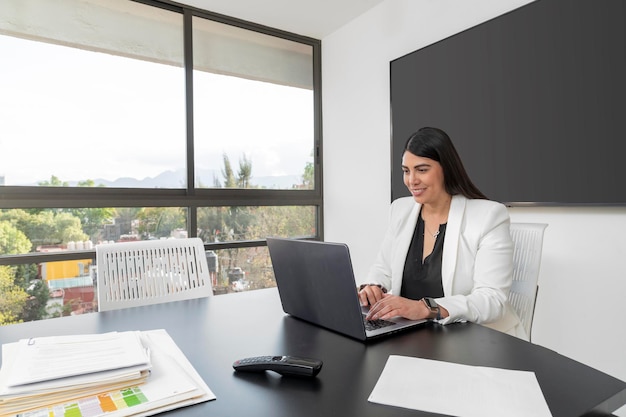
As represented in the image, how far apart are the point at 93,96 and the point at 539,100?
2.71 meters

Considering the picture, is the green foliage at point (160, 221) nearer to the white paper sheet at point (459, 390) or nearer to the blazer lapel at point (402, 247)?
the blazer lapel at point (402, 247)

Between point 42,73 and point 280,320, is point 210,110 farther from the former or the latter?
point 280,320

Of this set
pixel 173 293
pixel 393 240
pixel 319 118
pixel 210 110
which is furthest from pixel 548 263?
pixel 210 110

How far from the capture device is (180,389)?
78 cm

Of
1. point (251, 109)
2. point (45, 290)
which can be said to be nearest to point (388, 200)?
point (251, 109)

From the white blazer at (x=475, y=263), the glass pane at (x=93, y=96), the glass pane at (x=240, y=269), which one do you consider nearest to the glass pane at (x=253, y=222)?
the glass pane at (x=240, y=269)

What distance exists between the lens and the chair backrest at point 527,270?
1.55 metres

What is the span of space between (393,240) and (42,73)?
96.3 inches

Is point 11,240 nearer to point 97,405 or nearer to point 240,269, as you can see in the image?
point 240,269

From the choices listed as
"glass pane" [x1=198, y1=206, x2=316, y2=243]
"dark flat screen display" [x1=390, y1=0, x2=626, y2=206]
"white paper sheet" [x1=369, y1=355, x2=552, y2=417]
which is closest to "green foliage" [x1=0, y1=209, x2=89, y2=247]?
"glass pane" [x1=198, y1=206, x2=316, y2=243]

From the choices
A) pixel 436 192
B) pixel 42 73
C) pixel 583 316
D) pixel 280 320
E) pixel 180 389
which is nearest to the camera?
pixel 180 389

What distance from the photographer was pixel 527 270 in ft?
5.16

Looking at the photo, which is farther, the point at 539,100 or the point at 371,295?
the point at 539,100

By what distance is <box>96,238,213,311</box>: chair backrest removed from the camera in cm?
169
